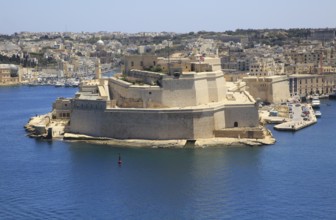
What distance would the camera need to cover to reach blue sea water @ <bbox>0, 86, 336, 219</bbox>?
12.4m

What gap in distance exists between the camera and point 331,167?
15641 mm

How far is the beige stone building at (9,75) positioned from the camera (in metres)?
45.1

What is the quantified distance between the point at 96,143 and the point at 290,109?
9.19m

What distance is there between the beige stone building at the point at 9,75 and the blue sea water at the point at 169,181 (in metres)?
25.9

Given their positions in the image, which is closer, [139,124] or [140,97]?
[139,124]

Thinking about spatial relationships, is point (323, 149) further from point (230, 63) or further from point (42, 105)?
point (230, 63)

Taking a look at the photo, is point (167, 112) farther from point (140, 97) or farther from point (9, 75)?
point (9, 75)

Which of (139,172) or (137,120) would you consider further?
(137,120)

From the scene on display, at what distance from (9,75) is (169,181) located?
3309 centimetres

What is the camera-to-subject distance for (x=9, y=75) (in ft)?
150

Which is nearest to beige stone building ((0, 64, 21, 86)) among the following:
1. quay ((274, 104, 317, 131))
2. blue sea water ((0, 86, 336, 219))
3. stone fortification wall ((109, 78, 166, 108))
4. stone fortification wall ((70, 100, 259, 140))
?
quay ((274, 104, 317, 131))

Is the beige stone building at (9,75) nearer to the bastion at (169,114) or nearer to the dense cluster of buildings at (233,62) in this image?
the dense cluster of buildings at (233,62)

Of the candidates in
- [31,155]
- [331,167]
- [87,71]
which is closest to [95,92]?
[31,155]

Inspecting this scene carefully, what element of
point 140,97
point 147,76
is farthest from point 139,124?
point 147,76
